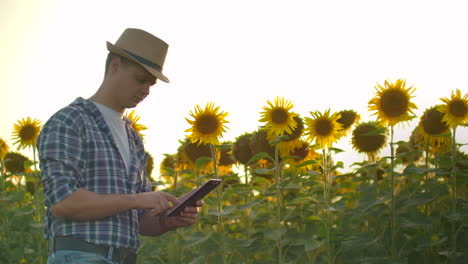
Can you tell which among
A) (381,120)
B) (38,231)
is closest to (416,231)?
(381,120)

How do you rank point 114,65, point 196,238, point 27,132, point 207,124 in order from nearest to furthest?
point 114,65 < point 196,238 < point 207,124 < point 27,132

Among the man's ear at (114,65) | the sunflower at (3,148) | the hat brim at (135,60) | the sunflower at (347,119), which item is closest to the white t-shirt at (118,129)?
the man's ear at (114,65)

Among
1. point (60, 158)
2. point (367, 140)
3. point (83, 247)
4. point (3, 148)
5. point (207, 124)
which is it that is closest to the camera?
point (60, 158)

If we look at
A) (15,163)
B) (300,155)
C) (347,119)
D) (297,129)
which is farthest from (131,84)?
(15,163)

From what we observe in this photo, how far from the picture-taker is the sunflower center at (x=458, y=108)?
238 inches

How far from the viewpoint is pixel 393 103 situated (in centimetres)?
573

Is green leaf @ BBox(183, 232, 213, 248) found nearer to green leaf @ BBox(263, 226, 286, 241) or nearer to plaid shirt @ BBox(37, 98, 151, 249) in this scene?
green leaf @ BBox(263, 226, 286, 241)

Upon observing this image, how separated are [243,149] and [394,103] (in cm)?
167

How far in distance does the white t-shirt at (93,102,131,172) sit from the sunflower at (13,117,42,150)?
5148 millimetres

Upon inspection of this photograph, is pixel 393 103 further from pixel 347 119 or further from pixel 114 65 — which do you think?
pixel 114 65

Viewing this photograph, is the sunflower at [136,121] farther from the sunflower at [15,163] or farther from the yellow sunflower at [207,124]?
the sunflower at [15,163]

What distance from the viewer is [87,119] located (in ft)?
11.2

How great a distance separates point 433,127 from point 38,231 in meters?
5.12

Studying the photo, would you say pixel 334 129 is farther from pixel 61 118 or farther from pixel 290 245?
pixel 61 118
